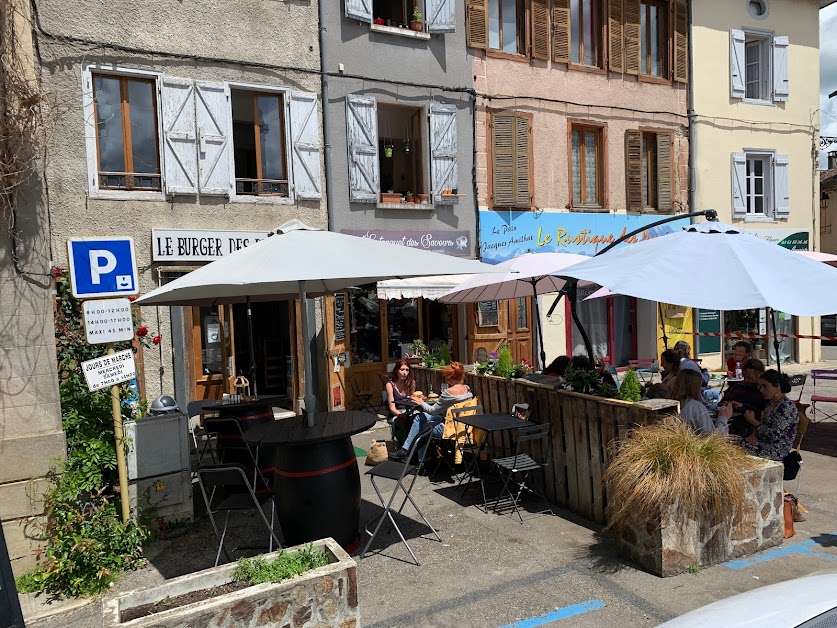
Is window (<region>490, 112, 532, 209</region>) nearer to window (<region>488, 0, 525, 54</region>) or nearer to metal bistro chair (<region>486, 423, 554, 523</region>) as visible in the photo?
window (<region>488, 0, 525, 54</region>)

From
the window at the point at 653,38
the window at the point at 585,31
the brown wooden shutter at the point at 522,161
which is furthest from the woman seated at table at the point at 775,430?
the window at the point at 653,38

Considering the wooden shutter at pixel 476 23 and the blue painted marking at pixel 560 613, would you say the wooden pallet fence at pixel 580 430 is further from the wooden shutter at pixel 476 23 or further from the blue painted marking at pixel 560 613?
the wooden shutter at pixel 476 23

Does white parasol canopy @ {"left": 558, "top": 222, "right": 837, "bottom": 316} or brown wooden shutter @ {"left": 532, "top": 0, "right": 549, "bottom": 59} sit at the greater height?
brown wooden shutter @ {"left": 532, "top": 0, "right": 549, "bottom": 59}

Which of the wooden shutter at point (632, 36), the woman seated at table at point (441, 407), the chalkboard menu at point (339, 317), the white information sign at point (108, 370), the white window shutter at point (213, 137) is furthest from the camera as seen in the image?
the wooden shutter at point (632, 36)

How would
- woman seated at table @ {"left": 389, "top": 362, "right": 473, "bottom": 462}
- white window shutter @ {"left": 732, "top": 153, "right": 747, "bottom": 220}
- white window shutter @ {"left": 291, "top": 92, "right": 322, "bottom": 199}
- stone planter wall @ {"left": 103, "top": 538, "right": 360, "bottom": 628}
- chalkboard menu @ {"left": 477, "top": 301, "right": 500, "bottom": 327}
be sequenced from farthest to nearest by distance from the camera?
white window shutter @ {"left": 732, "top": 153, "right": 747, "bottom": 220} → chalkboard menu @ {"left": 477, "top": 301, "right": 500, "bottom": 327} → white window shutter @ {"left": 291, "top": 92, "right": 322, "bottom": 199} → woman seated at table @ {"left": 389, "top": 362, "right": 473, "bottom": 462} → stone planter wall @ {"left": 103, "top": 538, "right": 360, "bottom": 628}

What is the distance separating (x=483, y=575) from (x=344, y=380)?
686cm

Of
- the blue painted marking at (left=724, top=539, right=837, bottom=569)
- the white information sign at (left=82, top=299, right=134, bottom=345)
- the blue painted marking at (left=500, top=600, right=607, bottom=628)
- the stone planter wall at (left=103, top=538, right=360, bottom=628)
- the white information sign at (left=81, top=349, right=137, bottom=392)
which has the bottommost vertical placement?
the blue painted marking at (left=500, top=600, right=607, bottom=628)

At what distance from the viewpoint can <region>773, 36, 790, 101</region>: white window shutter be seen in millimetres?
15305

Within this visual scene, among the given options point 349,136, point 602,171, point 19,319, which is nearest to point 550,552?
point 19,319

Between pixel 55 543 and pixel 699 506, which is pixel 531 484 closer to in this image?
pixel 699 506

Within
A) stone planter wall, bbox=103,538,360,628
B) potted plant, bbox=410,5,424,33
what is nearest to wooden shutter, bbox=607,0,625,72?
potted plant, bbox=410,5,424,33

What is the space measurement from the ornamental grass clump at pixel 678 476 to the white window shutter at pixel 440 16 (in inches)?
371

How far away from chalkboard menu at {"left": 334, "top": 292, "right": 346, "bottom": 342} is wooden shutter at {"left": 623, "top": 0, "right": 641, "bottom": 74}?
27.1ft

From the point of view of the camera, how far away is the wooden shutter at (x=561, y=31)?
42.5ft
